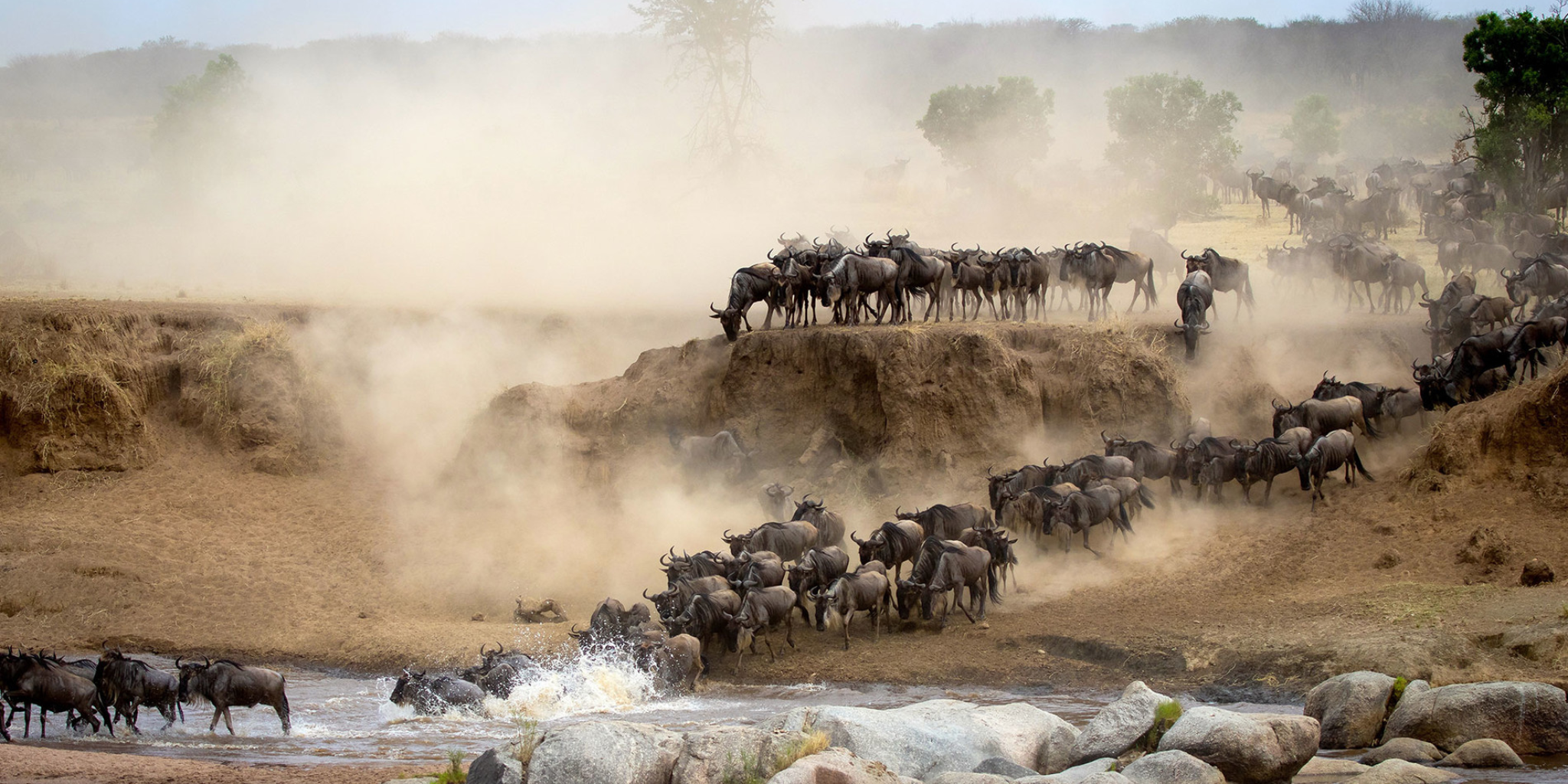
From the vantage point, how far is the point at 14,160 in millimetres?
61406

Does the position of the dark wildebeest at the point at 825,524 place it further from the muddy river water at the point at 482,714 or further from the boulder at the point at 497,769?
the boulder at the point at 497,769

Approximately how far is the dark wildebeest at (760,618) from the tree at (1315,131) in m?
54.3

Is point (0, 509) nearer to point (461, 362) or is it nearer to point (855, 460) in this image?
point (461, 362)

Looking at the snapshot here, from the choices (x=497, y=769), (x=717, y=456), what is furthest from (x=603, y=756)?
(x=717, y=456)

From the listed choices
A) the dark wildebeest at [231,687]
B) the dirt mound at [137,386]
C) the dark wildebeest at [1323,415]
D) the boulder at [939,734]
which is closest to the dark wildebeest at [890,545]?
the boulder at [939,734]

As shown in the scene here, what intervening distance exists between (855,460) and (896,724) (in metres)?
10.6

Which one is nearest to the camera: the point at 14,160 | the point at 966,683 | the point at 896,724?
the point at 896,724

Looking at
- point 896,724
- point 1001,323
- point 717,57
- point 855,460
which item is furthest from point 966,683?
point 717,57

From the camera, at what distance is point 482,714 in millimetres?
13789

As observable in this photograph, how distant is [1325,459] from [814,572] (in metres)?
8.55

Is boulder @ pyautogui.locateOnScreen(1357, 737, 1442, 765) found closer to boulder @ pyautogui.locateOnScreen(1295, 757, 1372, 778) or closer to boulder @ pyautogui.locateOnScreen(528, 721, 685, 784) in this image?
boulder @ pyautogui.locateOnScreen(1295, 757, 1372, 778)

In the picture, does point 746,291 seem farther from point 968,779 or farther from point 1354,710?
point 968,779

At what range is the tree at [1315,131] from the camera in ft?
204

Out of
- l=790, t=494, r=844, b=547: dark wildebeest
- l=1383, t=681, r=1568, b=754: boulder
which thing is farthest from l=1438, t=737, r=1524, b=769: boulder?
l=790, t=494, r=844, b=547: dark wildebeest
